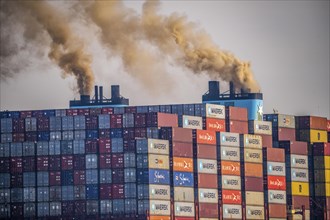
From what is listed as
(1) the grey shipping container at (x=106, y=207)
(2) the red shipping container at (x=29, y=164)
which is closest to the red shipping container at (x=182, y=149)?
(1) the grey shipping container at (x=106, y=207)

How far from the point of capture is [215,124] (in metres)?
157

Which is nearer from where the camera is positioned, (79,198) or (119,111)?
(79,198)

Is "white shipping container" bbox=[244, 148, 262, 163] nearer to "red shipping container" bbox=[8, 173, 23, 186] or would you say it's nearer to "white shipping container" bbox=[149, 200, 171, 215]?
"white shipping container" bbox=[149, 200, 171, 215]

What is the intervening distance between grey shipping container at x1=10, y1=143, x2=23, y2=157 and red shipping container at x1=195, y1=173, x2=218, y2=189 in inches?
688

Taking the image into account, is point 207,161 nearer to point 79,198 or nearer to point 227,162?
point 227,162

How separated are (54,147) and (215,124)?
18930 mm

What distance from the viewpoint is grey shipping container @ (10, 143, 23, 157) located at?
147250 mm

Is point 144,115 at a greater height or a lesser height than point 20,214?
greater

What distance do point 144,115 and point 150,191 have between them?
8.39 metres

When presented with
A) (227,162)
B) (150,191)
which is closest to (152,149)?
(150,191)

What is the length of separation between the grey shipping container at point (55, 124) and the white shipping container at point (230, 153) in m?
16.8

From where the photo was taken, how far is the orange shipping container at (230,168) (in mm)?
154250

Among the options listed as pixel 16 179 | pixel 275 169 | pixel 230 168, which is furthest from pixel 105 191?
pixel 275 169

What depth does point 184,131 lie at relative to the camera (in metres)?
149
